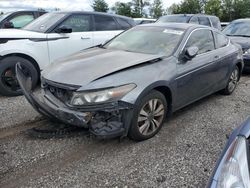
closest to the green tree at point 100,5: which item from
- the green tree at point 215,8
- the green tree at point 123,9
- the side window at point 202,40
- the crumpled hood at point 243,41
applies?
the green tree at point 123,9

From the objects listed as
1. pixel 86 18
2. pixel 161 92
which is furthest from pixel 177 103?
pixel 86 18

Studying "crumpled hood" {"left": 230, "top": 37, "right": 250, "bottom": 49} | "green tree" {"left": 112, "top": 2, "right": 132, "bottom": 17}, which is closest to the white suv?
"crumpled hood" {"left": 230, "top": 37, "right": 250, "bottom": 49}

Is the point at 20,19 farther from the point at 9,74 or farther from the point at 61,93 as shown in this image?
the point at 61,93

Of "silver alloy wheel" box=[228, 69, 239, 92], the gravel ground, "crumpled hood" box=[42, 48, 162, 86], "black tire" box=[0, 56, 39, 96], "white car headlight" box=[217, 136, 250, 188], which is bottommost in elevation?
the gravel ground

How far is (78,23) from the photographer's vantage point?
6418 mm

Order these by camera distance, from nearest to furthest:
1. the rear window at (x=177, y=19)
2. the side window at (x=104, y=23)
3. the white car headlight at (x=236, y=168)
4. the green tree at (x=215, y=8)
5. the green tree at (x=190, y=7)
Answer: the white car headlight at (x=236, y=168)
the side window at (x=104, y=23)
the rear window at (x=177, y=19)
the green tree at (x=215, y=8)
the green tree at (x=190, y=7)

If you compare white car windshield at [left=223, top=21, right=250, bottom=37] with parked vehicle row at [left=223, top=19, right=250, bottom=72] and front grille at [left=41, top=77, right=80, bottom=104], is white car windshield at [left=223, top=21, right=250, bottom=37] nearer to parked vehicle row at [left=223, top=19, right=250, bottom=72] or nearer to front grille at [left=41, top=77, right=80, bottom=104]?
parked vehicle row at [left=223, top=19, right=250, bottom=72]

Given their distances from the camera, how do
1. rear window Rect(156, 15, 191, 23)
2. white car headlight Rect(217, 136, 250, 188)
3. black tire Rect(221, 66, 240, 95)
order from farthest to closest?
rear window Rect(156, 15, 191, 23) → black tire Rect(221, 66, 240, 95) → white car headlight Rect(217, 136, 250, 188)

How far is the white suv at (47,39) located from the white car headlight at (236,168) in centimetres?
408

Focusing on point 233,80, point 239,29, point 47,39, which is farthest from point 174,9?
point 47,39

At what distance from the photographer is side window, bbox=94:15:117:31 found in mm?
6759

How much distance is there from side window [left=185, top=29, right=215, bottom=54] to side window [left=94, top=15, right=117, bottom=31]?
9.04ft

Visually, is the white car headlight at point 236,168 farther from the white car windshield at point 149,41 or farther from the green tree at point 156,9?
the green tree at point 156,9

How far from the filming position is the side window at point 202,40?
4453mm
